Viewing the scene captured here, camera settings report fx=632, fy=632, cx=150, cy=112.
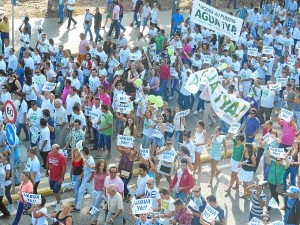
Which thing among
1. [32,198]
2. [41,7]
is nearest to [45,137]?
[32,198]

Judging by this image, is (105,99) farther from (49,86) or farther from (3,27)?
(3,27)

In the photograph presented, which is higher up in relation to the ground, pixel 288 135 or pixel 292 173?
pixel 288 135

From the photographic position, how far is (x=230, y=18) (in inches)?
715

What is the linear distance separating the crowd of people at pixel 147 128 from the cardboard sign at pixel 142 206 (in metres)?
0.09

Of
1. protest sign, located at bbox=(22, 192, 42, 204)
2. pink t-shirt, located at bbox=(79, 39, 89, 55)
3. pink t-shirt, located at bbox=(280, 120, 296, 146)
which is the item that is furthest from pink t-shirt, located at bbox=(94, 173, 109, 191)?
pink t-shirt, located at bbox=(79, 39, 89, 55)

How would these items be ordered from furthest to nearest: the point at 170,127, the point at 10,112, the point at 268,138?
the point at 170,127
the point at 268,138
the point at 10,112

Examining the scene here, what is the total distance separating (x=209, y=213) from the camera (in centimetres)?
1099

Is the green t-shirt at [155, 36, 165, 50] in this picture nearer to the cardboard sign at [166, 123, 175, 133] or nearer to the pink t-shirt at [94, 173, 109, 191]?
the cardboard sign at [166, 123, 175, 133]

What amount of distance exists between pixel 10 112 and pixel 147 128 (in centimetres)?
352

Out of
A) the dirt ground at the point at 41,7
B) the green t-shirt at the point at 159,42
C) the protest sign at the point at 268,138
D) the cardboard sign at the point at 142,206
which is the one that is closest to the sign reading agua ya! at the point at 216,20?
the green t-shirt at the point at 159,42

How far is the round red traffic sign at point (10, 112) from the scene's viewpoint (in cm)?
1288

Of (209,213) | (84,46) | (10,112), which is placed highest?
(84,46)

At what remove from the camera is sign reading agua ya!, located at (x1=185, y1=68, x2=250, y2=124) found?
15.7 meters

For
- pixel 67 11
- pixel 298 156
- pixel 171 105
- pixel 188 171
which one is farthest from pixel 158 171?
pixel 67 11
